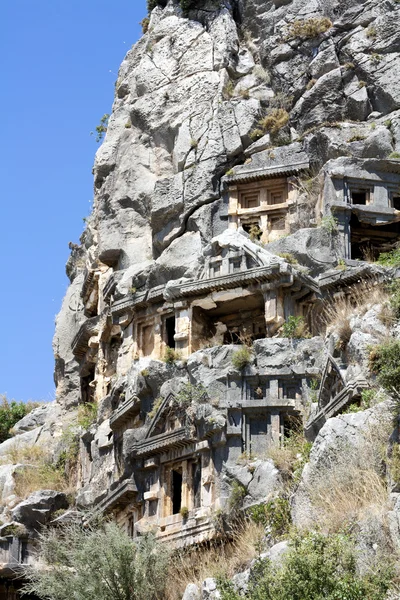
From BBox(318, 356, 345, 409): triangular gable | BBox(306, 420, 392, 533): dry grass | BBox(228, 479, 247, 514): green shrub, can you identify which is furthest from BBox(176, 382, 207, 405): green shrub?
BBox(306, 420, 392, 533): dry grass

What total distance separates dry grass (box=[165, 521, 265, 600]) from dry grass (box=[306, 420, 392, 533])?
234 cm

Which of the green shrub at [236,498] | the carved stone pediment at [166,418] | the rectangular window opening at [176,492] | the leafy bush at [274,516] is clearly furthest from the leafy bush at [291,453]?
the rectangular window opening at [176,492]

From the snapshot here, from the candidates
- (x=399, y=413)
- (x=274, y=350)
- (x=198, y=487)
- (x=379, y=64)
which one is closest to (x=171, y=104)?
(x=379, y=64)

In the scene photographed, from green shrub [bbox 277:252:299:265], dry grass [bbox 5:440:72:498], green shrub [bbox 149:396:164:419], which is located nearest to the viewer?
green shrub [bbox 149:396:164:419]

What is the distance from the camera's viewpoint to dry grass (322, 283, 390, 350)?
28797mm

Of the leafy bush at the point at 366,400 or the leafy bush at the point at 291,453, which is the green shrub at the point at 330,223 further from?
the leafy bush at the point at 366,400

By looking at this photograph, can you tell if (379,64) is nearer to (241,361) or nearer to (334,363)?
(241,361)

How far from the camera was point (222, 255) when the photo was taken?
37.2 m

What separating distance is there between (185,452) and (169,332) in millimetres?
6446

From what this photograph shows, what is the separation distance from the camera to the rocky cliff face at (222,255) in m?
32.2

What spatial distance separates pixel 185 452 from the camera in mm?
32594

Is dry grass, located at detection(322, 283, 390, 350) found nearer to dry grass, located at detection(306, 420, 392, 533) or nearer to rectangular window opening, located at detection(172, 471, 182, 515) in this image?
dry grass, located at detection(306, 420, 392, 533)

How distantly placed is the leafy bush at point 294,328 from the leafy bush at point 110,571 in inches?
281

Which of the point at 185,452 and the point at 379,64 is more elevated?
the point at 379,64
